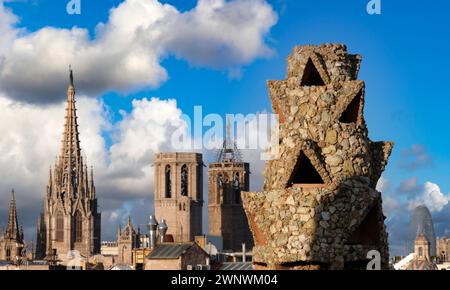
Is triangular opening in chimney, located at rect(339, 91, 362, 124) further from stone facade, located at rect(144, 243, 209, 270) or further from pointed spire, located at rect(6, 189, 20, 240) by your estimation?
pointed spire, located at rect(6, 189, 20, 240)

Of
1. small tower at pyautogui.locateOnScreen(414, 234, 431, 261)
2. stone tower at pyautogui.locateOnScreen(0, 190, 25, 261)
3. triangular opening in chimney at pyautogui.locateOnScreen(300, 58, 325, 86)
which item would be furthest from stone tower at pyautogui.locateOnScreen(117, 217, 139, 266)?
triangular opening in chimney at pyautogui.locateOnScreen(300, 58, 325, 86)

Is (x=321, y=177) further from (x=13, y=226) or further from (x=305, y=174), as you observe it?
(x=13, y=226)

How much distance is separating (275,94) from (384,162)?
305 centimetres

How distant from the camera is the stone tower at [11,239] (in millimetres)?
182238

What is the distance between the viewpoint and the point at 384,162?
2259cm

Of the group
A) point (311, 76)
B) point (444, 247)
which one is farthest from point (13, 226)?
point (311, 76)

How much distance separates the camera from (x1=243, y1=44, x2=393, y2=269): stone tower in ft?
70.3

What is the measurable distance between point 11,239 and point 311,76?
575 feet

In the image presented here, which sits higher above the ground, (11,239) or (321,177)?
(11,239)

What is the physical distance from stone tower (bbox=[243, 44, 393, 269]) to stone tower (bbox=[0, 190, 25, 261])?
157176 millimetres

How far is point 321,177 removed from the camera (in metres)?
21.9
